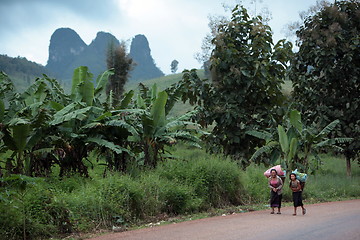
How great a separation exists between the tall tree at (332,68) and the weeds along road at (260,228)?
33.5ft

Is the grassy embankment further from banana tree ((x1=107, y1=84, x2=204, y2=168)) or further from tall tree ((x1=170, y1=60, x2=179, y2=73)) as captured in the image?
tall tree ((x1=170, y1=60, x2=179, y2=73))

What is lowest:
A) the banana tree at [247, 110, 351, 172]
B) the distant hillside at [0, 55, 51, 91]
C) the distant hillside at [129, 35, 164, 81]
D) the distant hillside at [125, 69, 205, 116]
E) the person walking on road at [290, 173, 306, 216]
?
the person walking on road at [290, 173, 306, 216]

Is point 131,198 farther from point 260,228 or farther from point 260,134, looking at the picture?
point 260,134

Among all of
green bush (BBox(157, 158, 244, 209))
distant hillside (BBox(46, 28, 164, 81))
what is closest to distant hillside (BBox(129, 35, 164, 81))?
distant hillside (BBox(46, 28, 164, 81))

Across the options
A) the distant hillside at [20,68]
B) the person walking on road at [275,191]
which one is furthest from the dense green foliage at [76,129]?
the distant hillside at [20,68]

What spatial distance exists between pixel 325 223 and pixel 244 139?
26.9 ft

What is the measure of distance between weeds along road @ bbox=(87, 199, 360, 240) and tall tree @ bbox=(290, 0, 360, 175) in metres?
10.2

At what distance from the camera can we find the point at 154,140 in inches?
510

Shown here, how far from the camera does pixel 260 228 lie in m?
8.77

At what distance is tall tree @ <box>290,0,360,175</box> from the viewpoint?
19906mm

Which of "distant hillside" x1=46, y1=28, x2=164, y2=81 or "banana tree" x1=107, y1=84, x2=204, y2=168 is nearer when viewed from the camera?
"banana tree" x1=107, y1=84, x2=204, y2=168

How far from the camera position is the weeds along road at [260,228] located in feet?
25.8

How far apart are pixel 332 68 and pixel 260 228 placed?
45.3ft

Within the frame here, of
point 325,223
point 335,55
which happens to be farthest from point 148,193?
point 335,55
